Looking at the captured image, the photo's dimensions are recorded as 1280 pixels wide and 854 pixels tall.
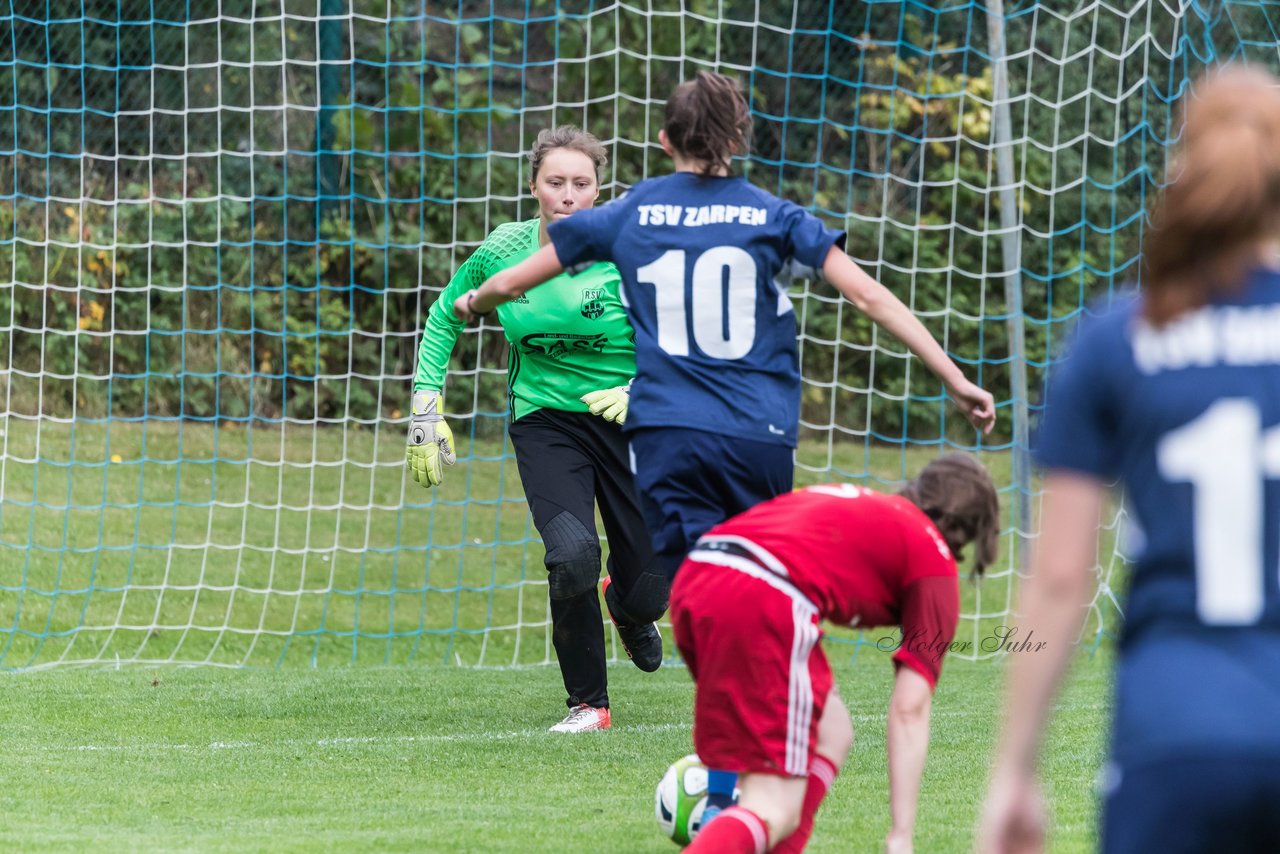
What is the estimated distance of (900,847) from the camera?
3.09 m

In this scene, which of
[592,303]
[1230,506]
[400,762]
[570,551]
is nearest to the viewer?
[1230,506]

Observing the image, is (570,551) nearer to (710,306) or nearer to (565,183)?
(565,183)

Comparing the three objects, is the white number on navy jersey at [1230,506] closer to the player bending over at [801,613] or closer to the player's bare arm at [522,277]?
the player bending over at [801,613]

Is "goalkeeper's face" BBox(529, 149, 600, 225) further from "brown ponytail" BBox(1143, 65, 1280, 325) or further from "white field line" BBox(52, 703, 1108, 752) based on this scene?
"brown ponytail" BBox(1143, 65, 1280, 325)

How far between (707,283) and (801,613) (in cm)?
71

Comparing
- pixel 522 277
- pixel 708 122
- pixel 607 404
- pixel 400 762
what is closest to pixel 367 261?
pixel 607 404

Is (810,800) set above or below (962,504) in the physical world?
below

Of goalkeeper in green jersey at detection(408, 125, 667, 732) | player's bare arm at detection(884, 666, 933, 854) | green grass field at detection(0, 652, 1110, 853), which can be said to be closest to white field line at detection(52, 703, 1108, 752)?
green grass field at detection(0, 652, 1110, 853)

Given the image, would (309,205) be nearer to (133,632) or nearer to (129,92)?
(129,92)

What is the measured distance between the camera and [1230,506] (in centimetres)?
166

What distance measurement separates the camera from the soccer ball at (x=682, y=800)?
3.45 m

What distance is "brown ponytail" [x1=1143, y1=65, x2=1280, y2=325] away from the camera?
1.67 metres

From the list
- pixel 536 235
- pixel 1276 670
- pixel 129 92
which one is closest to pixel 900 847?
pixel 1276 670

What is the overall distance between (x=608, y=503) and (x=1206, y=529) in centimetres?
382
